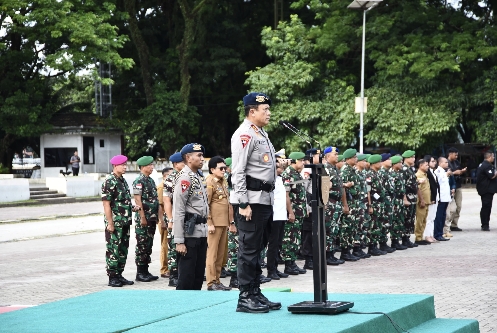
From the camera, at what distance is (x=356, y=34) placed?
134 ft

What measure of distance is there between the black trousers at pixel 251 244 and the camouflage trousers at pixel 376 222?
878 centimetres

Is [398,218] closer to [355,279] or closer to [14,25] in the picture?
[355,279]

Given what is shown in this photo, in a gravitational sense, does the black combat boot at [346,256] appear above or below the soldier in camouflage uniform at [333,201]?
below

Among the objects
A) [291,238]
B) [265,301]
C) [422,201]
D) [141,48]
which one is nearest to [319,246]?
[265,301]

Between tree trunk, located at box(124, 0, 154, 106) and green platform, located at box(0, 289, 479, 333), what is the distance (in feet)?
123

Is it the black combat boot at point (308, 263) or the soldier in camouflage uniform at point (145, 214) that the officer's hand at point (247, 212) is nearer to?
the soldier in camouflage uniform at point (145, 214)

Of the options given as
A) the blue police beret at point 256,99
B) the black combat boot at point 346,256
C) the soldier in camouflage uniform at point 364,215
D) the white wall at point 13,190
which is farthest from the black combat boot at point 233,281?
the white wall at point 13,190

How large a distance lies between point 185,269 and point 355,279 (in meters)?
3.84

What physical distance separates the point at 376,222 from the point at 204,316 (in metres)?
9.19

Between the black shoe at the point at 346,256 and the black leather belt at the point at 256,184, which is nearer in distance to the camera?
the black leather belt at the point at 256,184

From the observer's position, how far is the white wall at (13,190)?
33.0m

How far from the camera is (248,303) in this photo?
23.3 feet

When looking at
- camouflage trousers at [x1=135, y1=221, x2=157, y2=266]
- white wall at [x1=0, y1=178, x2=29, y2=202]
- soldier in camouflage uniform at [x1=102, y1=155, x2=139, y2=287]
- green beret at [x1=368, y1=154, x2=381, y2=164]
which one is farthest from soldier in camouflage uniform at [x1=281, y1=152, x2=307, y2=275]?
white wall at [x1=0, y1=178, x2=29, y2=202]

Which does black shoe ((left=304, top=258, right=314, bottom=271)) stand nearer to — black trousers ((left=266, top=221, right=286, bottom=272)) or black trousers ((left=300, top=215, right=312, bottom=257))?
black trousers ((left=300, top=215, right=312, bottom=257))
